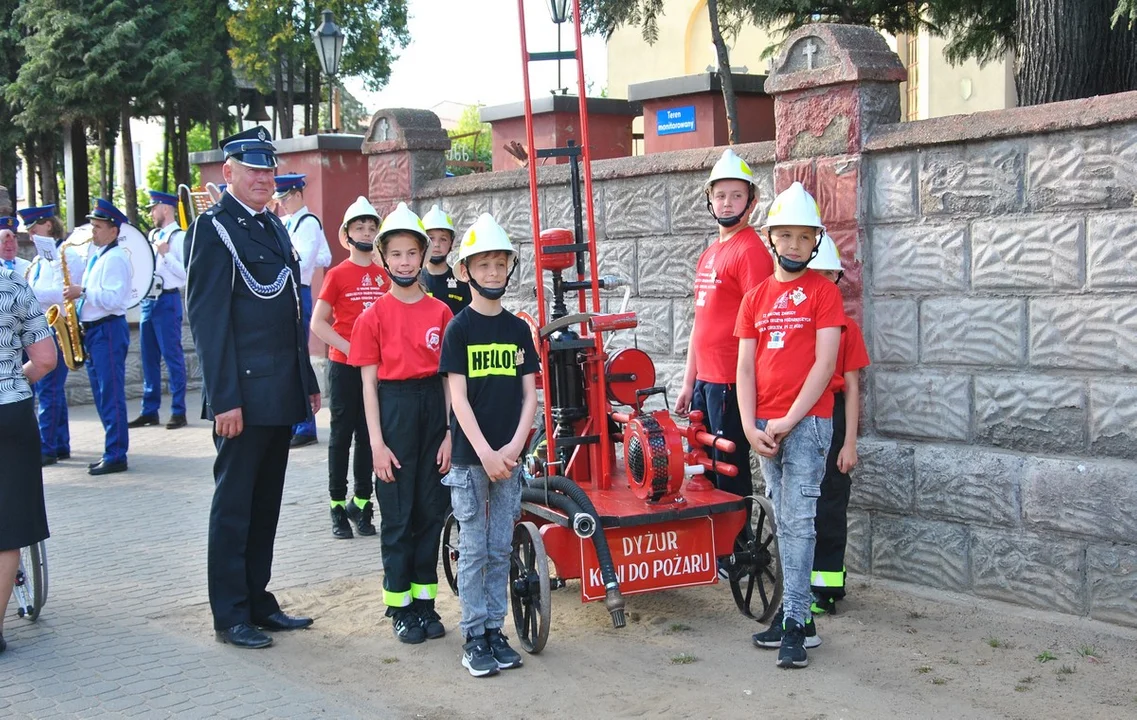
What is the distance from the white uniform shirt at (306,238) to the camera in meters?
10.8

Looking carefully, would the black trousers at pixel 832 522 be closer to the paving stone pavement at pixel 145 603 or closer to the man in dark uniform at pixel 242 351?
the paving stone pavement at pixel 145 603

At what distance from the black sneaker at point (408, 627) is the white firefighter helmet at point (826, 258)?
2493mm

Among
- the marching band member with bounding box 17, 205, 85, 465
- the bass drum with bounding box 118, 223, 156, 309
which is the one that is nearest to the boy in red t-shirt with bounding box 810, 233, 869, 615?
the marching band member with bounding box 17, 205, 85, 465

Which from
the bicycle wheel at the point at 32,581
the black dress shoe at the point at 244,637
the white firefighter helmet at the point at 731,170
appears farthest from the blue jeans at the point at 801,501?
the bicycle wheel at the point at 32,581

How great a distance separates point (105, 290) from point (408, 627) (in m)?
5.68

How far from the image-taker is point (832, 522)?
6.12 meters

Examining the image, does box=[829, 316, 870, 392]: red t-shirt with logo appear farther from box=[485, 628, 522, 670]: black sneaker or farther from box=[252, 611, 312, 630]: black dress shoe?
box=[252, 611, 312, 630]: black dress shoe

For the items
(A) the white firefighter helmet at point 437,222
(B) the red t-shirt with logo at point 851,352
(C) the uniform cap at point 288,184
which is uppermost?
(C) the uniform cap at point 288,184

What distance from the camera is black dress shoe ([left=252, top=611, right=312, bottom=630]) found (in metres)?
6.11

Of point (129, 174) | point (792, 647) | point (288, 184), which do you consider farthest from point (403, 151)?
point (129, 174)

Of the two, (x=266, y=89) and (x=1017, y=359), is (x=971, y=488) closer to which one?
(x=1017, y=359)

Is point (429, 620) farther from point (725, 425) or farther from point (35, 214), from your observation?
point (35, 214)

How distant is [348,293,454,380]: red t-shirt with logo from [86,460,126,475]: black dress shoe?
5162 millimetres

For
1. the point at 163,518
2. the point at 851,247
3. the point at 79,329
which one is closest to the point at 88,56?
the point at 79,329
